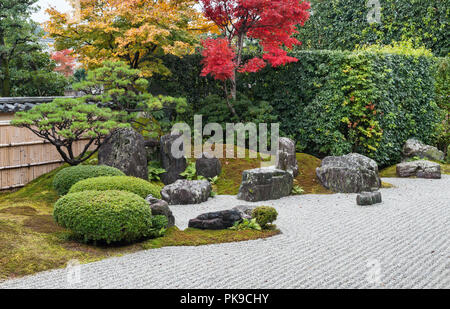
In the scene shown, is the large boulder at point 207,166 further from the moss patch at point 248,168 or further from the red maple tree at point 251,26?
the red maple tree at point 251,26

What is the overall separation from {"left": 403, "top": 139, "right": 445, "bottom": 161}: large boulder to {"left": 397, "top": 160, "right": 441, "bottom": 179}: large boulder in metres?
1.38

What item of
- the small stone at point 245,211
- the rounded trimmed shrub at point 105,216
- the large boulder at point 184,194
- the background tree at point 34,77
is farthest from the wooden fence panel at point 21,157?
the background tree at point 34,77

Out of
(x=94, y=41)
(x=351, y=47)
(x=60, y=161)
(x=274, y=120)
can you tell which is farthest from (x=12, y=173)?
(x=351, y=47)

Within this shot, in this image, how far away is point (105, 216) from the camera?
6.55m

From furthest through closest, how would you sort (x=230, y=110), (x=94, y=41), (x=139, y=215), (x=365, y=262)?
(x=230, y=110) < (x=94, y=41) < (x=139, y=215) < (x=365, y=262)

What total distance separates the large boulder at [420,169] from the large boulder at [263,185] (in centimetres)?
468

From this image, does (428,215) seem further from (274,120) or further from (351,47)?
(351,47)

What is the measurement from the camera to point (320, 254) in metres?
6.45

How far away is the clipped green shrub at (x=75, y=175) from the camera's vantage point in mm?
9438

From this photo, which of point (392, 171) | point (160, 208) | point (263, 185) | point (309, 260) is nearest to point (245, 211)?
point (160, 208)

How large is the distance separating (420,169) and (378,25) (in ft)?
26.8

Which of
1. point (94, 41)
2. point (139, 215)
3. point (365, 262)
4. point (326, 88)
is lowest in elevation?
point (365, 262)

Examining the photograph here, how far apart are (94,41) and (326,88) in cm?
667

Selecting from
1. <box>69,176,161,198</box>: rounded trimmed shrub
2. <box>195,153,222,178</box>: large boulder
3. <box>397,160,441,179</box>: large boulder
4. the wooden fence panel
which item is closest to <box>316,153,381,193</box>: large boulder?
<box>397,160,441,179</box>: large boulder
